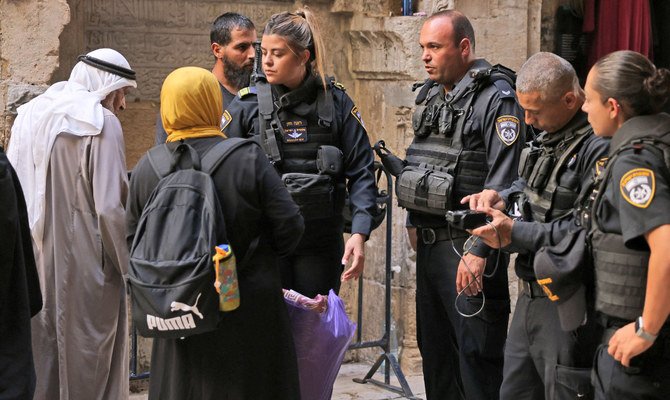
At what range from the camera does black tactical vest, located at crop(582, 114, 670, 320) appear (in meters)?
3.37

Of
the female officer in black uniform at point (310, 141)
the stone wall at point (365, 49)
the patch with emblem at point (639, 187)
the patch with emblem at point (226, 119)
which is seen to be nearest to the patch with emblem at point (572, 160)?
the patch with emblem at point (639, 187)

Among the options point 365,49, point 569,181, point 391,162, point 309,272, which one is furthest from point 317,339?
point 365,49

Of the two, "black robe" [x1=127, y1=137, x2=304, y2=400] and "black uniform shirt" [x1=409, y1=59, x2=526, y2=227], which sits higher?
"black uniform shirt" [x1=409, y1=59, x2=526, y2=227]

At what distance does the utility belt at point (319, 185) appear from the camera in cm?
480

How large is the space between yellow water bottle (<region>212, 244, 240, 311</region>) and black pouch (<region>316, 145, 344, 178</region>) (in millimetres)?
1230

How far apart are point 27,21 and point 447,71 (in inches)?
95.4

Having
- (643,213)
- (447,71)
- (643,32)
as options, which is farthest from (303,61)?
(643,32)

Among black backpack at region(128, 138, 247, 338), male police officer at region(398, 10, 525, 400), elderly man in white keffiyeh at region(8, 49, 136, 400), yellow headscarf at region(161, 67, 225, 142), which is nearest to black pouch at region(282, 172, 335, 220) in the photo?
male police officer at region(398, 10, 525, 400)

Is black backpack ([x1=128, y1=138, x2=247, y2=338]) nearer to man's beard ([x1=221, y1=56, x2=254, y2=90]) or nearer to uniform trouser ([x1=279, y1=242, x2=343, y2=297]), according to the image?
uniform trouser ([x1=279, y1=242, x2=343, y2=297])

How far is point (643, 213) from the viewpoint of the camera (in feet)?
10.7

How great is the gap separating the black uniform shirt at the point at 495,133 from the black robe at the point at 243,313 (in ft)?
3.59

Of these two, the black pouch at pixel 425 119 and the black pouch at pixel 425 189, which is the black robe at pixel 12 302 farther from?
the black pouch at pixel 425 119

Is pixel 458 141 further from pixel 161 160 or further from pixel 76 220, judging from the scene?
pixel 76 220

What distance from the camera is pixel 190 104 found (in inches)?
152
